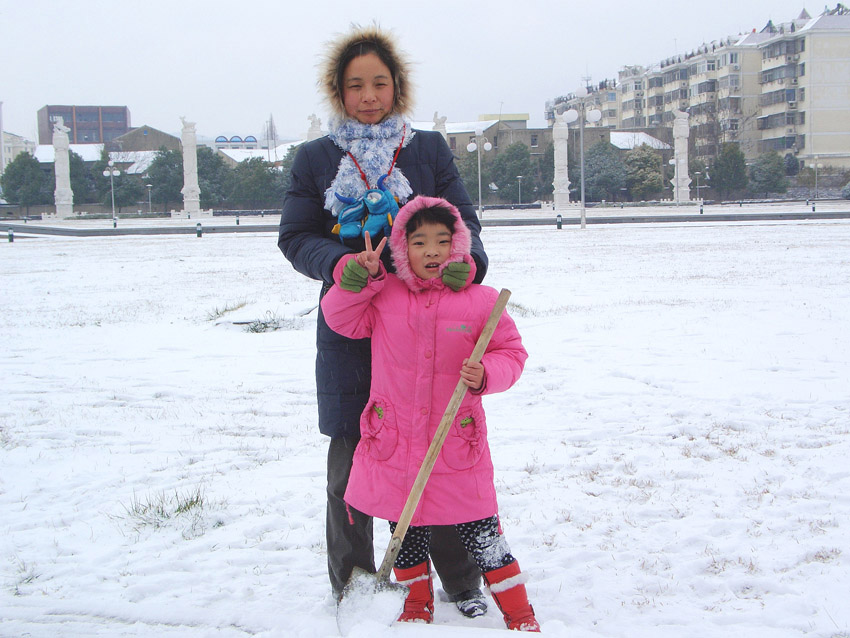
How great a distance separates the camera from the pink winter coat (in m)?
2.30

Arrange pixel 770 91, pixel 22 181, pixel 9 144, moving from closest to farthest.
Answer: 1. pixel 9 144
2. pixel 22 181
3. pixel 770 91

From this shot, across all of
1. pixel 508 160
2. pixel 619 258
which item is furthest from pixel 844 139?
pixel 619 258

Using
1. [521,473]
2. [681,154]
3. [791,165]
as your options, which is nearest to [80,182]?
[681,154]

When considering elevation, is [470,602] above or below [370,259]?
below

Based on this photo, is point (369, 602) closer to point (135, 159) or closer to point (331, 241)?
point (331, 241)

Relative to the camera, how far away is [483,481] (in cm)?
237

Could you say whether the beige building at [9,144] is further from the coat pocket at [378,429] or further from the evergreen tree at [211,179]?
the evergreen tree at [211,179]

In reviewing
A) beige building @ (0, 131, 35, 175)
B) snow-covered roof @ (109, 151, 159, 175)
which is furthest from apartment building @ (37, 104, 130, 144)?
beige building @ (0, 131, 35, 175)

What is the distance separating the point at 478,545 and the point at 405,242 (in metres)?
0.98

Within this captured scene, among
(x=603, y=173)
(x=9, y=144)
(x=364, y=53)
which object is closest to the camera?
(x=364, y=53)

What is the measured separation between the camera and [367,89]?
7.82 feet

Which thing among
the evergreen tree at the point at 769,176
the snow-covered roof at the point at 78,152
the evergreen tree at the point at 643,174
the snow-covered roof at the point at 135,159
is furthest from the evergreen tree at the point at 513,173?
the snow-covered roof at the point at 78,152

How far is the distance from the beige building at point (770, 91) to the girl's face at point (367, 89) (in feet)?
217

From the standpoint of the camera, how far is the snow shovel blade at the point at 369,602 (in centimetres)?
217
